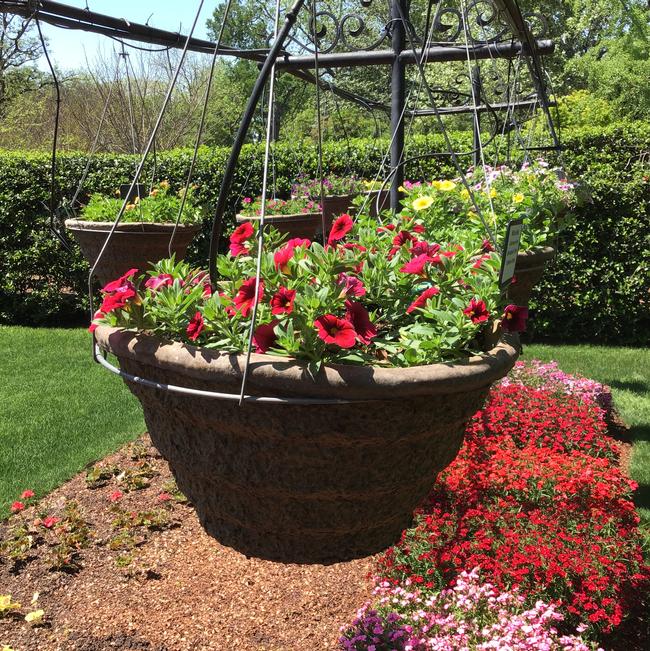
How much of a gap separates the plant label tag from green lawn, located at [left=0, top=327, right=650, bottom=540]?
9.35 feet

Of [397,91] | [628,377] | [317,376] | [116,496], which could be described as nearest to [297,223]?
[397,91]

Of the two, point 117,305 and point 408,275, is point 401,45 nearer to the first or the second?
point 408,275

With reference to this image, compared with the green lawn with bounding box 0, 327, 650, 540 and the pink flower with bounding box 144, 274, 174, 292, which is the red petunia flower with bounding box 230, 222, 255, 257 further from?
the green lawn with bounding box 0, 327, 650, 540

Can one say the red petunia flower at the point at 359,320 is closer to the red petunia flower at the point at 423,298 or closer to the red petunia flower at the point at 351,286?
the red petunia flower at the point at 351,286

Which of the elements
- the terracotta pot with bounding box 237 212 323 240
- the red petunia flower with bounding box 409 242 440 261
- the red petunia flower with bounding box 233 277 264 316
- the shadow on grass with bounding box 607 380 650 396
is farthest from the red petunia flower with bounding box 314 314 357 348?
the shadow on grass with bounding box 607 380 650 396

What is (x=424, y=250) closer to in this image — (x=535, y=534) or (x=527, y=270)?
(x=527, y=270)

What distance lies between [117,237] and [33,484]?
5.74 ft

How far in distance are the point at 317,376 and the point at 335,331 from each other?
98mm

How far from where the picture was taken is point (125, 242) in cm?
343

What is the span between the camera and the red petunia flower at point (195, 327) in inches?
52.1

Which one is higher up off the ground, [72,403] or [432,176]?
[432,176]

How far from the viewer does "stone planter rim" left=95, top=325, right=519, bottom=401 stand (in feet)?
3.95

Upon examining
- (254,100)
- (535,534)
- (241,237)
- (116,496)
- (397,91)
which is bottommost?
(116,496)

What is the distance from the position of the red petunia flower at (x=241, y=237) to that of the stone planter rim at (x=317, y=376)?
1.32ft
